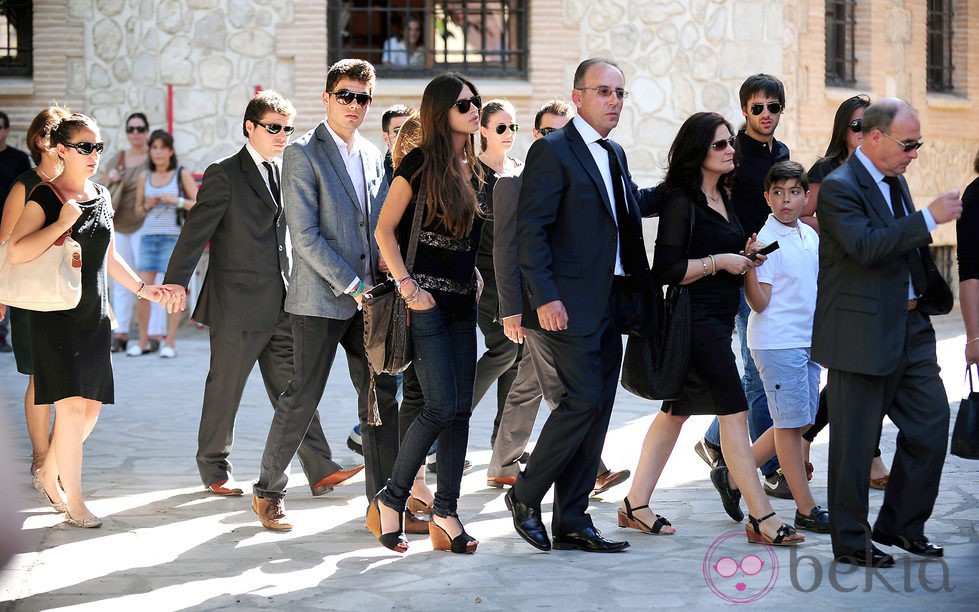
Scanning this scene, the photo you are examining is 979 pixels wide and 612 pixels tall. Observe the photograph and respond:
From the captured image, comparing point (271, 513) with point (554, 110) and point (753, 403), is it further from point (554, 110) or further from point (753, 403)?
point (554, 110)

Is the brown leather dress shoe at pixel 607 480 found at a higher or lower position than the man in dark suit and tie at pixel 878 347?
lower

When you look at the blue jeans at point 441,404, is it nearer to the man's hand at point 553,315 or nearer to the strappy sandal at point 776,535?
the man's hand at point 553,315

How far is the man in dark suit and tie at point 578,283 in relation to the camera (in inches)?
222

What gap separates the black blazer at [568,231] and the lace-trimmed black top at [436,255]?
278 mm

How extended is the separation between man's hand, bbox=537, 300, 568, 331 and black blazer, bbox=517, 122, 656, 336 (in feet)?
0.15

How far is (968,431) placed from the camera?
5.51 metres

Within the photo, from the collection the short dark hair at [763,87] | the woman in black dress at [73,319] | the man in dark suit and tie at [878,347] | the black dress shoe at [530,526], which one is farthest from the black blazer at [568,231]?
the woman in black dress at [73,319]

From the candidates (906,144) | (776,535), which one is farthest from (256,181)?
A: (906,144)

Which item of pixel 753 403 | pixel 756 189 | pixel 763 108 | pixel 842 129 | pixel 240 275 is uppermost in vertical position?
pixel 763 108

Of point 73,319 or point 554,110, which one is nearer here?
point 73,319

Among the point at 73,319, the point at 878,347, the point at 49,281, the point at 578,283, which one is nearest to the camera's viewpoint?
the point at 878,347

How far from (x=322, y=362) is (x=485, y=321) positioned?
136 centimetres

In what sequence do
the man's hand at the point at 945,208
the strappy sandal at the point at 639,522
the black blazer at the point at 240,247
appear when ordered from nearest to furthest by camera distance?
1. the man's hand at the point at 945,208
2. the strappy sandal at the point at 639,522
3. the black blazer at the point at 240,247

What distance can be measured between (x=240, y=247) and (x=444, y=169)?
1.67m
